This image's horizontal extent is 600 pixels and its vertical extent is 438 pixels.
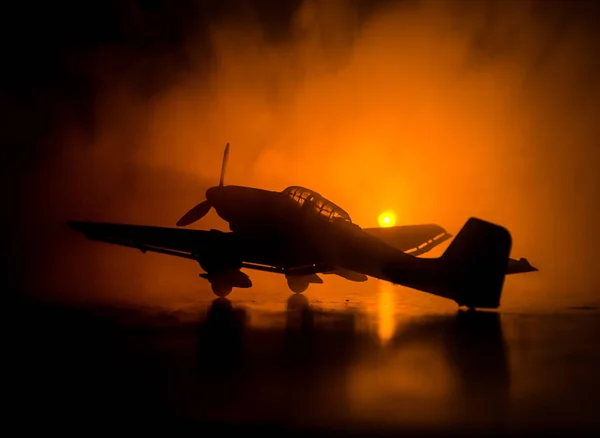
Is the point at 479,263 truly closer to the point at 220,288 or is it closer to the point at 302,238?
the point at 302,238

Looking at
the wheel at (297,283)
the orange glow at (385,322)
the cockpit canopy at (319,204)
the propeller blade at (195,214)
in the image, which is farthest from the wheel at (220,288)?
the orange glow at (385,322)

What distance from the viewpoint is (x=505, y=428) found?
434 cm

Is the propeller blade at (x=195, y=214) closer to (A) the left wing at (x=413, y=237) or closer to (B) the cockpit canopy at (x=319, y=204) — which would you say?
(B) the cockpit canopy at (x=319, y=204)

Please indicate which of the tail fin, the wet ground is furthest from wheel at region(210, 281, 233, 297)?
the tail fin

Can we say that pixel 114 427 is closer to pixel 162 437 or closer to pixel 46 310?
pixel 162 437

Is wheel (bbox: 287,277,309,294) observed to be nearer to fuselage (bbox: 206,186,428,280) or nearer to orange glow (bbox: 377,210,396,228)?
fuselage (bbox: 206,186,428,280)

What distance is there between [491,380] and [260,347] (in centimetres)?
371

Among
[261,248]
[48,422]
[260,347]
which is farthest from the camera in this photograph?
[261,248]

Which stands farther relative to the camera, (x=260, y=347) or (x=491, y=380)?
(x=260, y=347)

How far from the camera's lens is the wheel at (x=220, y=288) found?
60.0ft

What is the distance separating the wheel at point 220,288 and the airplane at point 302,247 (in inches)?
1.5

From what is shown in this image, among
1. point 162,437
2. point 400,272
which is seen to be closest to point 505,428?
point 162,437

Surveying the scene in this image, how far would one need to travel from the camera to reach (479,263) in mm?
12031


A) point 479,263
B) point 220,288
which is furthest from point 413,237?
point 479,263
